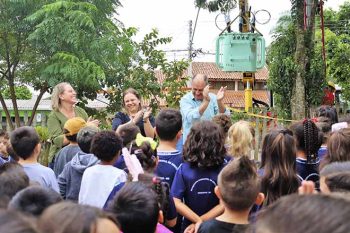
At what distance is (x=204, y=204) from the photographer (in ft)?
11.4

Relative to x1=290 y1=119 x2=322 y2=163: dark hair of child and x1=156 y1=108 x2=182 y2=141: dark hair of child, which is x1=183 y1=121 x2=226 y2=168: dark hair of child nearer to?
x1=156 y1=108 x2=182 y2=141: dark hair of child

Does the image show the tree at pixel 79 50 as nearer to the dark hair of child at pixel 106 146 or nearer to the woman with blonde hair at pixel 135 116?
the woman with blonde hair at pixel 135 116

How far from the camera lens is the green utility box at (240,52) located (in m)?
11.5

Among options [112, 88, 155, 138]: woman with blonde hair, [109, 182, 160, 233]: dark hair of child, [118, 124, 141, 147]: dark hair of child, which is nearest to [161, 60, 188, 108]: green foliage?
[112, 88, 155, 138]: woman with blonde hair

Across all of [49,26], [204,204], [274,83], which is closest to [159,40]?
[49,26]

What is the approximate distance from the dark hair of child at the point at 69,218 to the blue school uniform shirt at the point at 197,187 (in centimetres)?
188

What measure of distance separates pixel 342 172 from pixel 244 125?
156 centimetres

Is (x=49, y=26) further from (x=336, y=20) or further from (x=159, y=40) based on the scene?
(x=336, y=20)

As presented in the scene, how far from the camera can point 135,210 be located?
244 cm

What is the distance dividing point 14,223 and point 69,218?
0.52 m

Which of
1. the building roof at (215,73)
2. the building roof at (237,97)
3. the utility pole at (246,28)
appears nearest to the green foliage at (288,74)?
the utility pole at (246,28)

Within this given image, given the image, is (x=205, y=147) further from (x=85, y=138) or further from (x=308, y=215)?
(x=308, y=215)

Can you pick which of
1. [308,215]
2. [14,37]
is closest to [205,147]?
[308,215]

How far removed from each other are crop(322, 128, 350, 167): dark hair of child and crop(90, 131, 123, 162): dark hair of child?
1.49m
